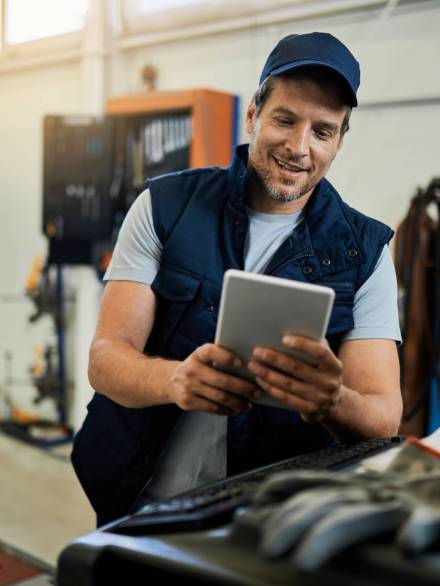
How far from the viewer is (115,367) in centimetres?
128

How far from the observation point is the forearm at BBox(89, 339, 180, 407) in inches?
46.0

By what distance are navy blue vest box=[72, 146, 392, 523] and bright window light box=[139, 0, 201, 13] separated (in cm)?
290

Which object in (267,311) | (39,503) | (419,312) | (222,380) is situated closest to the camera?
(267,311)

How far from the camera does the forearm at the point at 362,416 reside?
3.76 feet

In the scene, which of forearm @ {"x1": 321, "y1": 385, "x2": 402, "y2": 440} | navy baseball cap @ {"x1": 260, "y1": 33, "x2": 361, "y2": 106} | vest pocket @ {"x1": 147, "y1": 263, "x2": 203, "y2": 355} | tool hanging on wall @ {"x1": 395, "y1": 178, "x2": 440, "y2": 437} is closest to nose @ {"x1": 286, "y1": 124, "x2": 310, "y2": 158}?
navy baseball cap @ {"x1": 260, "y1": 33, "x2": 361, "y2": 106}

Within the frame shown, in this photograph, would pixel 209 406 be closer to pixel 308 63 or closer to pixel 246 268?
pixel 246 268

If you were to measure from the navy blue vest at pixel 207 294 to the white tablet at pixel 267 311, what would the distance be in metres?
0.34

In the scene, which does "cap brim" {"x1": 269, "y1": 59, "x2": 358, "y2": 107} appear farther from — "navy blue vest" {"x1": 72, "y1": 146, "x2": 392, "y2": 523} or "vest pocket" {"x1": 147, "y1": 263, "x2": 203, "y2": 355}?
"vest pocket" {"x1": 147, "y1": 263, "x2": 203, "y2": 355}

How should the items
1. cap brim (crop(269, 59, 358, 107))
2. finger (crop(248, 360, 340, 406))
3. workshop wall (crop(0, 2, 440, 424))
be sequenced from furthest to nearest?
workshop wall (crop(0, 2, 440, 424)) < cap brim (crop(269, 59, 358, 107)) < finger (crop(248, 360, 340, 406))

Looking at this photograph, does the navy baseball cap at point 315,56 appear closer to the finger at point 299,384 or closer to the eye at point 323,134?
the eye at point 323,134

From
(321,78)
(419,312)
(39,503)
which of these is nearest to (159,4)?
(419,312)

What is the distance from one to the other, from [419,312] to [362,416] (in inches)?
66.7

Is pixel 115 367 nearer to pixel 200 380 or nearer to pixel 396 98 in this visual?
pixel 200 380

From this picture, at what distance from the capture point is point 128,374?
1.24m
